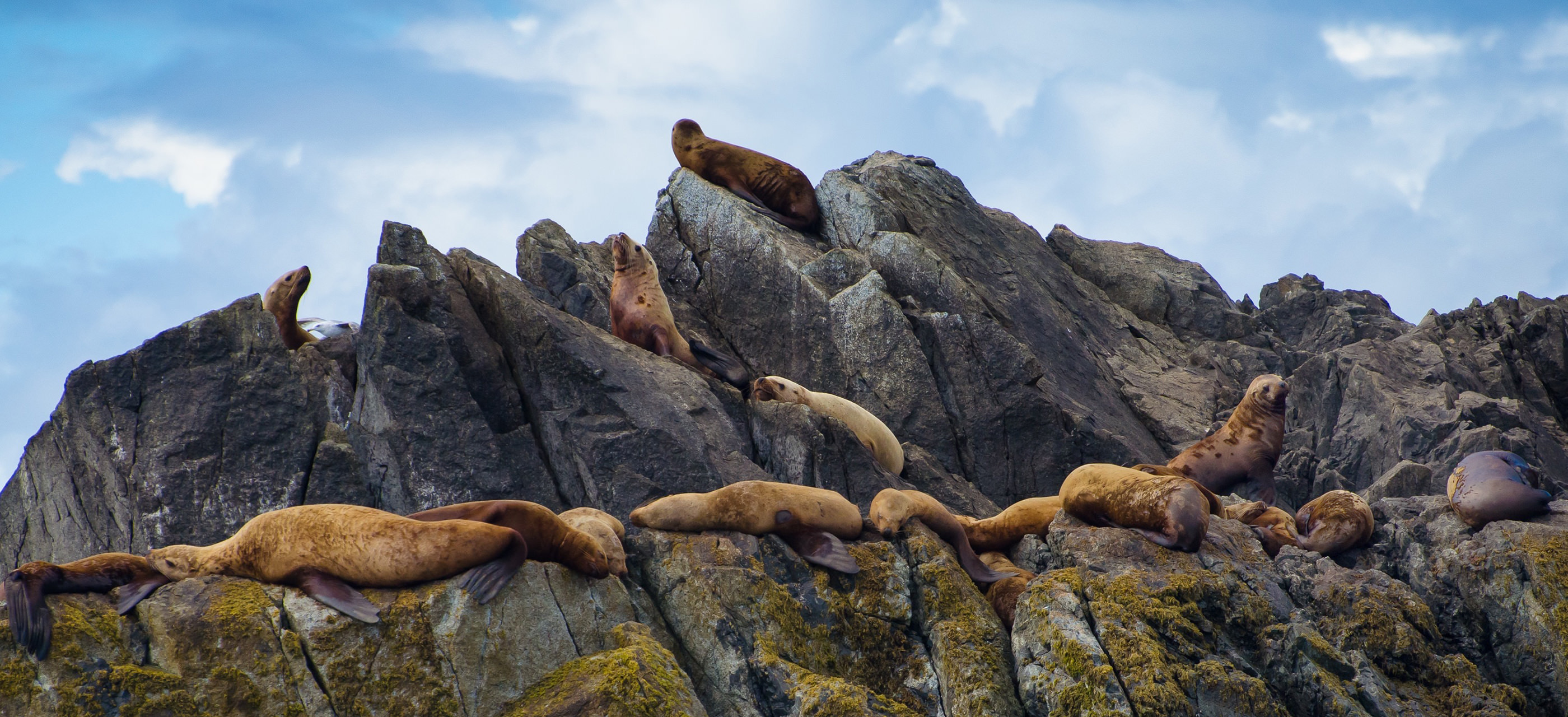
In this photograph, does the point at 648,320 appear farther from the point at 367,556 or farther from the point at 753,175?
the point at 367,556

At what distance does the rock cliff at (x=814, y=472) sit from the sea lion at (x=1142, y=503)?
256 millimetres

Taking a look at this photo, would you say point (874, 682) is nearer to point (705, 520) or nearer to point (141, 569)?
point (705, 520)

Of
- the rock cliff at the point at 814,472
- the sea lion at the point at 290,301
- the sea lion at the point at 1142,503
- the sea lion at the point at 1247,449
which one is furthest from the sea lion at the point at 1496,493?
the sea lion at the point at 290,301

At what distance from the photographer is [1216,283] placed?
22125mm

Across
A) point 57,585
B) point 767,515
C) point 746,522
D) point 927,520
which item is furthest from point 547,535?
point 927,520

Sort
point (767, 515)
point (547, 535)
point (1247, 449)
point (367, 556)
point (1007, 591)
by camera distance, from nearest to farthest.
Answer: point (367, 556) → point (547, 535) → point (1007, 591) → point (767, 515) → point (1247, 449)

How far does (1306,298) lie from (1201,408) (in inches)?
263

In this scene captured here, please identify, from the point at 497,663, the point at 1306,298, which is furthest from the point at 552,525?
the point at 1306,298

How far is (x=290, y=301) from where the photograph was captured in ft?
50.7

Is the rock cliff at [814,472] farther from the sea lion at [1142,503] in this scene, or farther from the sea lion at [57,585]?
the sea lion at [1142,503]

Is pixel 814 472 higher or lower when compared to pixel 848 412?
lower

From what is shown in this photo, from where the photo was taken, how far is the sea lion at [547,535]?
8656 millimetres

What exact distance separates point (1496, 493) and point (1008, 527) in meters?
4.09

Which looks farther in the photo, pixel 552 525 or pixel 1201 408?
pixel 1201 408
